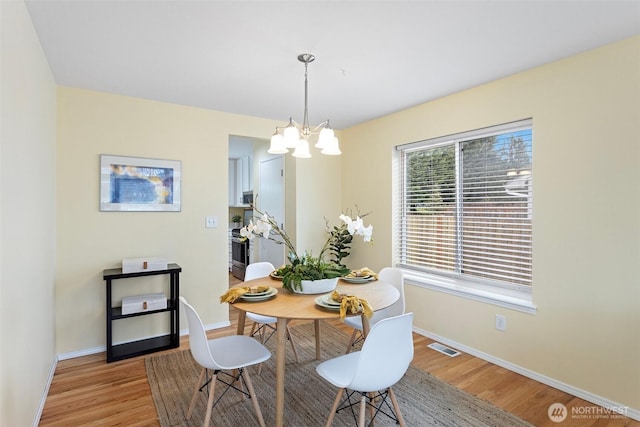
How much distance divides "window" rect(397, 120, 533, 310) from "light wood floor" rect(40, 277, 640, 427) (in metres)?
0.71

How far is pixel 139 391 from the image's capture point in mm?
2328

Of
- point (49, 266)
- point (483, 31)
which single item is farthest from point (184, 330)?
point (483, 31)

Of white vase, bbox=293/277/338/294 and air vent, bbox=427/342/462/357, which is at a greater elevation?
white vase, bbox=293/277/338/294

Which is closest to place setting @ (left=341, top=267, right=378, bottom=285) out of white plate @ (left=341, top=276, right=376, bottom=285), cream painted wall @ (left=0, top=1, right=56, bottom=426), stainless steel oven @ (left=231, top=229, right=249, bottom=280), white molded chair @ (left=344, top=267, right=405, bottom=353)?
white plate @ (left=341, top=276, right=376, bottom=285)

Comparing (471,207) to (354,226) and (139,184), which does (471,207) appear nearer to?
(354,226)

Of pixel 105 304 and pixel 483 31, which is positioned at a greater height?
pixel 483 31

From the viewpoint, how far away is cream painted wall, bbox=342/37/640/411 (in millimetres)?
2031

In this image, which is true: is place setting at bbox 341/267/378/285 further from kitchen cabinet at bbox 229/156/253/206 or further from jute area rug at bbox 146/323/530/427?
kitchen cabinet at bbox 229/156/253/206

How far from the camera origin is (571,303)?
2283mm

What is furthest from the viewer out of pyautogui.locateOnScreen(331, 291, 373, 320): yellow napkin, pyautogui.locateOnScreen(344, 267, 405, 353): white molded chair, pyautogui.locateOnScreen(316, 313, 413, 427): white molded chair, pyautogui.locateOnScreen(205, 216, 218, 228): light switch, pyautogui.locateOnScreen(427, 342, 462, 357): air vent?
pyautogui.locateOnScreen(205, 216, 218, 228): light switch

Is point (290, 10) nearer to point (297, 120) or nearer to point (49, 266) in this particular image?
point (297, 120)

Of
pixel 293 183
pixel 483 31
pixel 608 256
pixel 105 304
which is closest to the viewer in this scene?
pixel 483 31

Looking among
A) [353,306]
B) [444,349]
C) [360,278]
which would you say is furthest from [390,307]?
→ [353,306]

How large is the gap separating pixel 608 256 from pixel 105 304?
3907 millimetres
